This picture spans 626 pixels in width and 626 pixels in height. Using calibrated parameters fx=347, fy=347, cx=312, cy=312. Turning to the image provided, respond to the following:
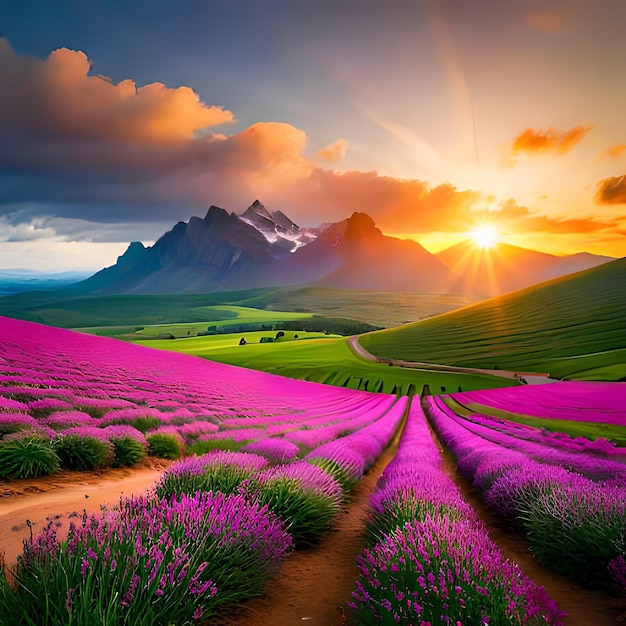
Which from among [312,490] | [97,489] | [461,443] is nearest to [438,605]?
[312,490]

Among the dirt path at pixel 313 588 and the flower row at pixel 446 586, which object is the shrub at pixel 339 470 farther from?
the flower row at pixel 446 586

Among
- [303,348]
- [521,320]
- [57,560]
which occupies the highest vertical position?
[521,320]

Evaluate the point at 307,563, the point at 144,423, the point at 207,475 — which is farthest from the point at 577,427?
the point at 144,423

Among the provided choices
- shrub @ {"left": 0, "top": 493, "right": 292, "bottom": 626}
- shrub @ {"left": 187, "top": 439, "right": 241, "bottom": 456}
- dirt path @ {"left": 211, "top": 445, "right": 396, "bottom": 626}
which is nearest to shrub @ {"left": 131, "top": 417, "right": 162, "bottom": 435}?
shrub @ {"left": 187, "top": 439, "right": 241, "bottom": 456}

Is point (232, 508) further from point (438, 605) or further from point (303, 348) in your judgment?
point (303, 348)

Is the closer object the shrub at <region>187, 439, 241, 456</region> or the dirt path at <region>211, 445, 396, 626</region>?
the dirt path at <region>211, 445, 396, 626</region>

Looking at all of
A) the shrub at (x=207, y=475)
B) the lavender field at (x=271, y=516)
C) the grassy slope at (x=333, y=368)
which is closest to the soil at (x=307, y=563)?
the lavender field at (x=271, y=516)

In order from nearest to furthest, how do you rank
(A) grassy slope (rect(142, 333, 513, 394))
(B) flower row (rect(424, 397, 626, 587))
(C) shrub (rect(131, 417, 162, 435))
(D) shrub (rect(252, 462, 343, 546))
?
(B) flower row (rect(424, 397, 626, 587)) → (D) shrub (rect(252, 462, 343, 546)) → (C) shrub (rect(131, 417, 162, 435)) → (A) grassy slope (rect(142, 333, 513, 394))

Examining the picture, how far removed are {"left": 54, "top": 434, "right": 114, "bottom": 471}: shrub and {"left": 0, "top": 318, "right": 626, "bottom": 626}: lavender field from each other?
0.10 ft

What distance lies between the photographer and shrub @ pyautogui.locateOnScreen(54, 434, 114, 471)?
7527 millimetres

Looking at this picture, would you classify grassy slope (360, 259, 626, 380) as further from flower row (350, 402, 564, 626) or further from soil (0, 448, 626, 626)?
flower row (350, 402, 564, 626)

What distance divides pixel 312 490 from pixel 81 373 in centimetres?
1336

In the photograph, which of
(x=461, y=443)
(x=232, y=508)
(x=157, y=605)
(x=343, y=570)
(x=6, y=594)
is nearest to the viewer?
(x=6, y=594)

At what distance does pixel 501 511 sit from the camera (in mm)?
6082
